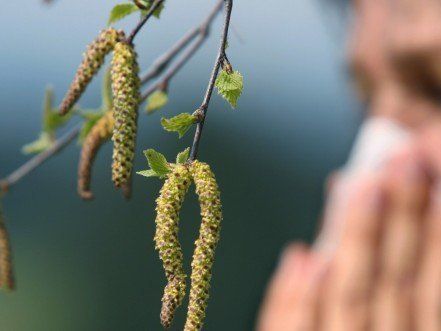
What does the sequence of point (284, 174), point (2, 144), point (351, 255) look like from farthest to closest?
1. point (284, 174)
2. point (2, 144)
3. point (351, 255)

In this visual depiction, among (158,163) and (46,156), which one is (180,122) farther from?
(46,156)

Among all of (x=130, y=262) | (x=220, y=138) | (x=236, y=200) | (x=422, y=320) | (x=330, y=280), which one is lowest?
(x=422, y=320)

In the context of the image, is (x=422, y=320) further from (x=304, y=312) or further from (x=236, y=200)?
(x=236, y=200)

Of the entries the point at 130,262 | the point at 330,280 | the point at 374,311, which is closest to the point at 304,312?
the point at 330,280

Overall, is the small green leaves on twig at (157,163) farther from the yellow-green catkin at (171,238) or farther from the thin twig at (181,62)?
the thin twig at (181,62)

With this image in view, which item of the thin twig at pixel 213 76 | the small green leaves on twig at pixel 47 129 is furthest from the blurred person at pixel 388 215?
the thin twig at pixel 213 76

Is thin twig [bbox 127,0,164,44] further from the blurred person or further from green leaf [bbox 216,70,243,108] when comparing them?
the blurred person

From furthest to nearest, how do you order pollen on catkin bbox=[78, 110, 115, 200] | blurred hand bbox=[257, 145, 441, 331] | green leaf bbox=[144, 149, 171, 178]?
blurred hand bbox=[257, 145, 441, 331]
pollen on catkin bbox=[78, 110, 115, 200]
green leaf bbox=[144, 149, 171, 178]

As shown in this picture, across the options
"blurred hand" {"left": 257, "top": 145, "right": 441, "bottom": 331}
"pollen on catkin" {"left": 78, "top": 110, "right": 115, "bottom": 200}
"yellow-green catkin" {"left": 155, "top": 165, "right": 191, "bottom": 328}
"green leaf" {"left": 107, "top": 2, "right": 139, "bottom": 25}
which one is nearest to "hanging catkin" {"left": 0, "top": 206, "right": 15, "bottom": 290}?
"pollen on catkin" {"left": 78, "top": 110, "right": 115, "bottom": 200}
